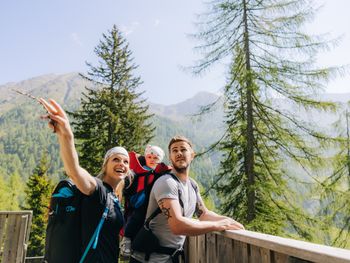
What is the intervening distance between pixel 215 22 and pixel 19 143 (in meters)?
204

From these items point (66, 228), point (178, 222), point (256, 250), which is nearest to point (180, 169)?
point (178, 222)

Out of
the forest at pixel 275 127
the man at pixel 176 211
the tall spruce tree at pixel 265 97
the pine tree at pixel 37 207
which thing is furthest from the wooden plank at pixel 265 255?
the pine tree at pixel 37 207

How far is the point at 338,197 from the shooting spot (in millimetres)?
9227

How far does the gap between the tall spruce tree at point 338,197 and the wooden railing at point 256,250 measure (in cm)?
770

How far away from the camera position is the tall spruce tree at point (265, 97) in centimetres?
967

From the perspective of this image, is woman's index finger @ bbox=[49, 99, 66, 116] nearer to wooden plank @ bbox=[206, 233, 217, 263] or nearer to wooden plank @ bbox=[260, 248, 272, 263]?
wooden plank @ bbox=[260, 248, 272, 263]

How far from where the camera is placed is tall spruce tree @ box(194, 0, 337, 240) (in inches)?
381

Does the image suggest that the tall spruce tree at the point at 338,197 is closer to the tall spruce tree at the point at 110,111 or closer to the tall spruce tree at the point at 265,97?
the tall spruce tree at the point at 265,97

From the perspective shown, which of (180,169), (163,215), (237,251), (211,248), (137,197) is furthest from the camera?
(137,197)

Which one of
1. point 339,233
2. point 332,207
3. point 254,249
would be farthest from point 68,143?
point 339,233

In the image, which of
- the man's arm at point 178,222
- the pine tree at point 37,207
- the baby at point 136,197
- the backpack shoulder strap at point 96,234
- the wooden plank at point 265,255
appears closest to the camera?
the wooden plank at point 265,255

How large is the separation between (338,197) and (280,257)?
28.7 ft

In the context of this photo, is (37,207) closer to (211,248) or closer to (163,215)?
(211,248)

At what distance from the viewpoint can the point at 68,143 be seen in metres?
1.89
